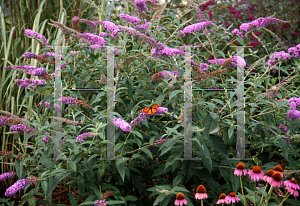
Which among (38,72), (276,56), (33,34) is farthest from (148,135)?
(276,56)

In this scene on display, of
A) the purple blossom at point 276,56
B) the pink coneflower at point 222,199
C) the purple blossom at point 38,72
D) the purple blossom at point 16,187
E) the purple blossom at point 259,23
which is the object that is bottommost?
the purple blossom at point 16,187

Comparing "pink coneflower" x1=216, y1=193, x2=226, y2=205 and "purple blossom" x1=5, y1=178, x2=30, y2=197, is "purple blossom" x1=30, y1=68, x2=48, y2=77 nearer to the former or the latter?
"purple blossom" x1=5, y1=178, x2=30, y2=197

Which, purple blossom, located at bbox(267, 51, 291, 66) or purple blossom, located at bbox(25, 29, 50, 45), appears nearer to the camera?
purple blossom, located at bbox(25, 29, 50, 45)

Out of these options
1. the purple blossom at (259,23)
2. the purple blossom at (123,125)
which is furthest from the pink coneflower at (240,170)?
the purple blossom at (259,23)

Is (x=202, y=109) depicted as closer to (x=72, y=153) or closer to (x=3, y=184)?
(x=72, y=153)

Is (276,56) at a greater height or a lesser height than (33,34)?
lesser

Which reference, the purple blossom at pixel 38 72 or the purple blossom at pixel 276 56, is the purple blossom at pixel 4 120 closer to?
the purple blossom at pixel 38 72

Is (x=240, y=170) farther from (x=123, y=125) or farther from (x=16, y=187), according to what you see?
(x=16, y=187)

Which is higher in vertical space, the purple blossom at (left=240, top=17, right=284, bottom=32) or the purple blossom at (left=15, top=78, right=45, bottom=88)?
the purple blossom at (left=240, top=17, right=284, bottom=32)

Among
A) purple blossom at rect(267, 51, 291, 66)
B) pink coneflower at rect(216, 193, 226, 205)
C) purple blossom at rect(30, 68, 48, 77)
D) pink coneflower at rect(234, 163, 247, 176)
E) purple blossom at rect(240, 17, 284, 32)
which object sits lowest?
pink coneflower at rect(216, 193, 226, 205)

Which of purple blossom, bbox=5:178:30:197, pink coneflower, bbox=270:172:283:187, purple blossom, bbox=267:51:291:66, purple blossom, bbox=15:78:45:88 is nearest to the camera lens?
pink coneflower, bbox=270:172:283:187

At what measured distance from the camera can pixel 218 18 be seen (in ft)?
16.3

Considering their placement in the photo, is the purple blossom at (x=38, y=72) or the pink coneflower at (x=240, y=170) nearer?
the pink coneflower at (x=240, y=170)

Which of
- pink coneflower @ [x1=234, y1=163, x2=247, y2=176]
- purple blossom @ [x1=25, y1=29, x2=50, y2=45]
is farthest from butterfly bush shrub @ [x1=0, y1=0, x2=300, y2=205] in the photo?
purple blossom @ [x1=25, y1=29, x2=50, y2=45]
